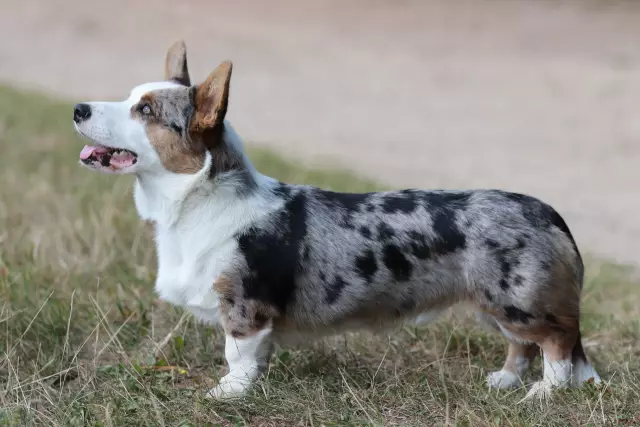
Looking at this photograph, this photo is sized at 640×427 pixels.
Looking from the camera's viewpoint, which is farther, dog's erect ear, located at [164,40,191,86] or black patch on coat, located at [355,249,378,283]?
dog's erect ear, located at [164,40,191,86]

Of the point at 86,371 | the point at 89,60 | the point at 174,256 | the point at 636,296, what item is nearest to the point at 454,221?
the point at 174,256

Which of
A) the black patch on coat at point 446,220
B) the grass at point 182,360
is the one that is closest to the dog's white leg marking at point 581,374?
the grass at point 182,360

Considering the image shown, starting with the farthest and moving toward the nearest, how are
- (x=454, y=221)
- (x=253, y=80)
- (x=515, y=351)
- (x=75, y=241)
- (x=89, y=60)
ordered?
1. (x=89, y=60)
2. (x=253, y=80)
3. (x=75, y=241)
4. (x=515, y=351)
5. (x=454, y=221)

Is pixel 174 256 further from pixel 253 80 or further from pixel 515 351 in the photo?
pixel 253 80

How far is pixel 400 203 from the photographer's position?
452cm

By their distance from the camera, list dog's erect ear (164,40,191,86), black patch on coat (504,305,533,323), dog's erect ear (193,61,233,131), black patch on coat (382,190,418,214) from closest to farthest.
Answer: dog's erect ear (193,61,233,131) → black patch on coat (504,305,533,323) → black patch on coat (382,190,418,214) → dog's erect ear (164,40,191,86)

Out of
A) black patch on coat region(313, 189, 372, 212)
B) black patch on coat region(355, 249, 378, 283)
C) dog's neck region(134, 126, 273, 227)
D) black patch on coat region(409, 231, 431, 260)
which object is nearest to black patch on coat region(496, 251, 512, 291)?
black patch on coat region(409, 231, 431, 260)

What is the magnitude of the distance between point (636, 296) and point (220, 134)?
12.5 ft

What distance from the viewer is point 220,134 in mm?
4336

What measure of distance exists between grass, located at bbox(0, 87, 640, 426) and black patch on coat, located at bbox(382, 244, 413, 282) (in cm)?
51

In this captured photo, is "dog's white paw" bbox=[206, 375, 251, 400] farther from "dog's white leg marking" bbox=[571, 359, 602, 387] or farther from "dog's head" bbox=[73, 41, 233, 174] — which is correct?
"dog's white leg marking" bbox=[571, 359, 602, 387]

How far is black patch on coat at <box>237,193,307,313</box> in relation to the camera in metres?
4.32

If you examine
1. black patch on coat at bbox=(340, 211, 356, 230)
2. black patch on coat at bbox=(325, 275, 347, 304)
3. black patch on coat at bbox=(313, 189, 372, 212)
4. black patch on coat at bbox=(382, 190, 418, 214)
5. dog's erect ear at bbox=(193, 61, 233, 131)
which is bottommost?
black patch on coat at bbox=(325, 275, 347, 304)

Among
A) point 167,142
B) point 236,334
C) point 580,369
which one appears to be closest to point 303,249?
point 236,334
